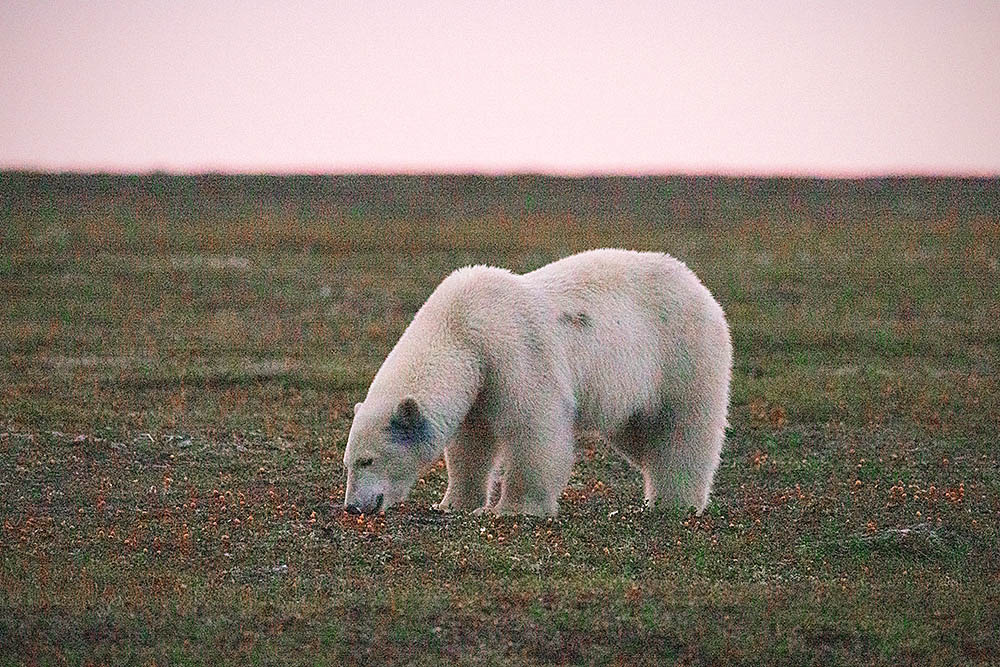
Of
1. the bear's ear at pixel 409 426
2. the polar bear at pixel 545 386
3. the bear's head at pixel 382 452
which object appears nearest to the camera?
the bear's ear at pixel 409 426

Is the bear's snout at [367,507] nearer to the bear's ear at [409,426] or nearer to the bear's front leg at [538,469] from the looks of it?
the bear's ear at [409,426]

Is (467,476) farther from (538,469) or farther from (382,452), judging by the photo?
(382,452)

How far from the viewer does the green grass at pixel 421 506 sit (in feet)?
25.5

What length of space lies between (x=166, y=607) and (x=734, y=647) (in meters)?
3.11

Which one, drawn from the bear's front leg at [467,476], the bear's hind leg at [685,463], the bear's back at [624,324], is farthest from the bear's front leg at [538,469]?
the bear's hind leg at [685,463]

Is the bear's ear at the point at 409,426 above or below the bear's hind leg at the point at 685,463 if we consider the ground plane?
above

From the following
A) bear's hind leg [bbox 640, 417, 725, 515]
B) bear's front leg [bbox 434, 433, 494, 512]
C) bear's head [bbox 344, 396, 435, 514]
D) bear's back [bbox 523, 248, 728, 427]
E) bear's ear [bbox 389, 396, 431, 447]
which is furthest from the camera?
bear's hind leg [bbox 640, 417, 725, 515]

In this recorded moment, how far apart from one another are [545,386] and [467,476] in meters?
1.15

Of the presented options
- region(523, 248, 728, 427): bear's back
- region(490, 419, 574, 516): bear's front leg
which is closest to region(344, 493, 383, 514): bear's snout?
region(490, 419, 574, 516): bear's front leg

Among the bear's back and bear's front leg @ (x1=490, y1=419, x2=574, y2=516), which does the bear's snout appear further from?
the bear's back

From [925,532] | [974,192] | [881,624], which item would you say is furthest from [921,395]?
[974,192]

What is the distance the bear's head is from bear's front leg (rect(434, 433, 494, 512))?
80 centimetres

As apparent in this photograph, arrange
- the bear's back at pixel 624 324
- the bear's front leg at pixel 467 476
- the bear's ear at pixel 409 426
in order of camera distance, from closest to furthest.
Answer: 1. the bear's ear at pixel 409 426
2. the bear's back at pixel 624 324
3. the bear's front leg at pixel 467 476

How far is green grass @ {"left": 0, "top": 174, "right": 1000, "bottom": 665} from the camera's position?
25.5 ft
